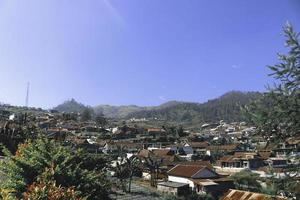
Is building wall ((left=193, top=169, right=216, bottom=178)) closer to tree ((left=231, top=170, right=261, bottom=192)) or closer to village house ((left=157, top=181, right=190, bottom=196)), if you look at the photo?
tree ((left=231, top=170, right=261, bottom=192))

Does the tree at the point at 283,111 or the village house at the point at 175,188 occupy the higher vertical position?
the tree at the point at 283,111

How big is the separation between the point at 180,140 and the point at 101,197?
100.0 m

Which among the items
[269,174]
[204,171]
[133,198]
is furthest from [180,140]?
[269,174]

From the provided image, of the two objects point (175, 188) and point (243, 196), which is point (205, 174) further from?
point (243, 196)

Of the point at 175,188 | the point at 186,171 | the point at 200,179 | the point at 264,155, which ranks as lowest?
the point at 175,188

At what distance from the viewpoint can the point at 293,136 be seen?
13523 mm

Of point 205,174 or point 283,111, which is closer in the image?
point 283,111

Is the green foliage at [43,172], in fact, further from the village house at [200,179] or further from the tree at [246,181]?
the tree at [246,181]

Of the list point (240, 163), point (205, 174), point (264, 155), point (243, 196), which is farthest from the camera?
point (264, 155)

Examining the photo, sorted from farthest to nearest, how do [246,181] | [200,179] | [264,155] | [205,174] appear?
[264,155], [205,174], [200,179], [246,181]

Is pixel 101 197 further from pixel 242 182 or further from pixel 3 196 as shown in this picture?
pixel 242 182

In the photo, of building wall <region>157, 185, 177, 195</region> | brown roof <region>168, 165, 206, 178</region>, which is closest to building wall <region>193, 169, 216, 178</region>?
brown roof <region>168, 165, 206, 178</region>

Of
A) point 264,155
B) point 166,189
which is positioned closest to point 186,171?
point 166,189

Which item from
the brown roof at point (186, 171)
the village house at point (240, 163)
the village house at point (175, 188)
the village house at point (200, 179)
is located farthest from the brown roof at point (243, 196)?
the village house at point (240, 163)
